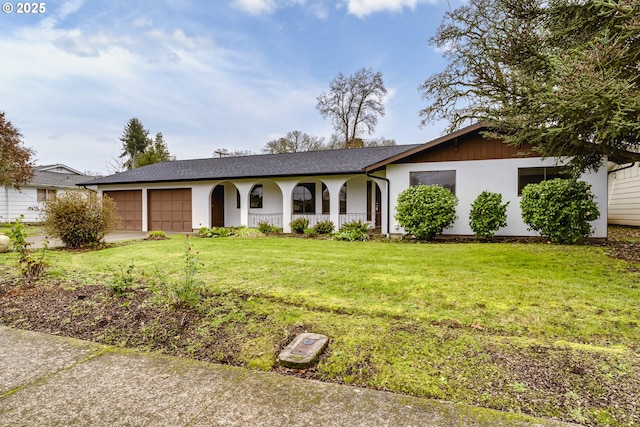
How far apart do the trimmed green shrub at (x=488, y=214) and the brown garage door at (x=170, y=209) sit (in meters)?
12.7

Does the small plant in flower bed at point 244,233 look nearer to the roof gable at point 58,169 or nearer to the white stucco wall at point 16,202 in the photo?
the white stucco wall at point 16,202

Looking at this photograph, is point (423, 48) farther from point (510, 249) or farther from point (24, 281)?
point (24, 281)

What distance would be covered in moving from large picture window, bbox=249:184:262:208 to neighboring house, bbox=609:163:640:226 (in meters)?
15.2

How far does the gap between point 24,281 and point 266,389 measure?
5.45 meters

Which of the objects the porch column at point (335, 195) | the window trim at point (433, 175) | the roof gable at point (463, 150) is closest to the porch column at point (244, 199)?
the porch column at point (335, 195)

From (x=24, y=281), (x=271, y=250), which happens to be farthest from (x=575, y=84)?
(x=24, y=281)

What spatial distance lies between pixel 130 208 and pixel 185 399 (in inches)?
700

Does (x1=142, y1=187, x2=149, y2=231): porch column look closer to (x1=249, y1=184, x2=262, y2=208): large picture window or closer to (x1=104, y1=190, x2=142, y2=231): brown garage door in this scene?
(x1=104, y1=190, x2=142, y2=231): brown garage door

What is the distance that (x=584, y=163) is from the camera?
8461 mm

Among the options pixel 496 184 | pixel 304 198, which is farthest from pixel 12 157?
pixel 496 184

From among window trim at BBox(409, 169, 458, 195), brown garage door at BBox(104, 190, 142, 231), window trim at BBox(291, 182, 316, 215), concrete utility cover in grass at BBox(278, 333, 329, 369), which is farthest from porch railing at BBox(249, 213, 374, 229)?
concrete utility cover in grass at BBox(278, 333, 329, 369)

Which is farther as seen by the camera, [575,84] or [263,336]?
[575,84]

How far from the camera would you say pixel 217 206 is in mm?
16859

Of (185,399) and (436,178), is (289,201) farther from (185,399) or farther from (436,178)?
(185,399)
